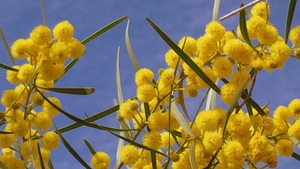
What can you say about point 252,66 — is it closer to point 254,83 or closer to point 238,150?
point 254,83

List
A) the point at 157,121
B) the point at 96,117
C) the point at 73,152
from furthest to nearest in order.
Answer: the point at 96,117 → the point at 73,152 → the point at 157,121

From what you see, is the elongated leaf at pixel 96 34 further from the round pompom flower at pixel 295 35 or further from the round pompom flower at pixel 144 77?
the round pompom flower at pixel 295 35

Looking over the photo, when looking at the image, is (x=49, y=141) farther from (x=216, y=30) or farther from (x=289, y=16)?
(x=289, y=16)

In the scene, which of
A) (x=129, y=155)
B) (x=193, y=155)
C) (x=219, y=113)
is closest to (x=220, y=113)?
(x=219, y=113)

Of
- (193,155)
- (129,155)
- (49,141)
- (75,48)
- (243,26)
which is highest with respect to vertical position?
(75,48)

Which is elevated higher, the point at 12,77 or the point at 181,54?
the point at 12,77

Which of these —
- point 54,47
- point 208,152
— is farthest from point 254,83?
point 54,47

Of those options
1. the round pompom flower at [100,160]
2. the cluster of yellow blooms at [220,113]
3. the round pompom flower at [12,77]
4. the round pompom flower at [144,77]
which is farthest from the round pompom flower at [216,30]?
the round pompom flower at [12,77]
